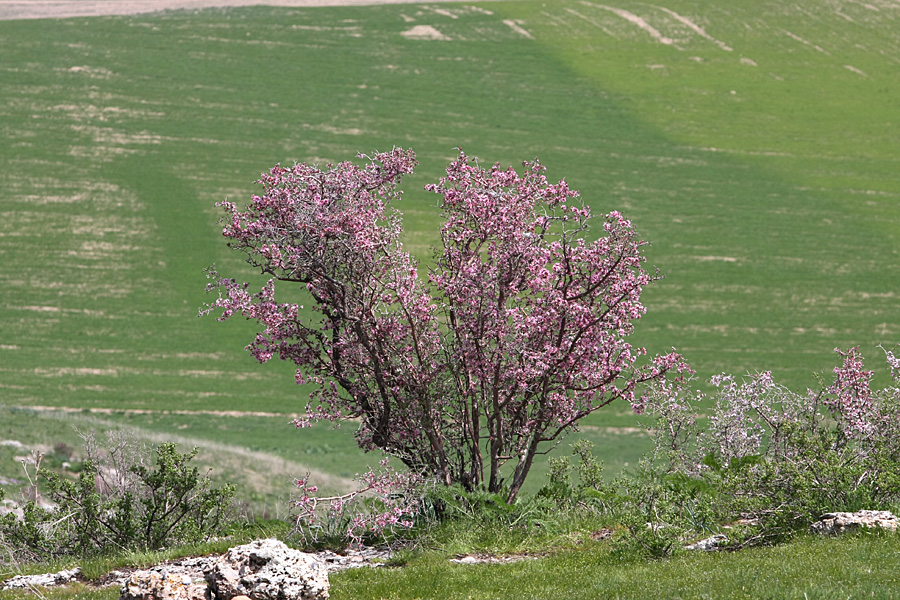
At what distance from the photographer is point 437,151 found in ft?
232

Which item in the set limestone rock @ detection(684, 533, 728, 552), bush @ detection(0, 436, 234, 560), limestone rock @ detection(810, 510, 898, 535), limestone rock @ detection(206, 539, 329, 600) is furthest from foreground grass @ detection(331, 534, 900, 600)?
bush @ detection(0, 436, 234, 560)

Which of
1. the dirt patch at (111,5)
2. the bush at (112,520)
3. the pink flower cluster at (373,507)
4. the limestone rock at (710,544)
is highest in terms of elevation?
the dirt patch at (111,5)

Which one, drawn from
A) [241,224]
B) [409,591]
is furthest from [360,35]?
[409,591]

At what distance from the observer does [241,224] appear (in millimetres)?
15422

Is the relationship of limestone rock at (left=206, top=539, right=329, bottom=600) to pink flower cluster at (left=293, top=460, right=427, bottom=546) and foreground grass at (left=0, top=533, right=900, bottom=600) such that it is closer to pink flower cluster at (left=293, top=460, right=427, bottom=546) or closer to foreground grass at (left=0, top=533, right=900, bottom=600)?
foreground grass at (left=0, top=533, right=900, bottom=600)

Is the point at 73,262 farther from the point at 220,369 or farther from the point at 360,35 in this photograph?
the point at 360,35

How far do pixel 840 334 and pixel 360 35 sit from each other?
48832 millimetres

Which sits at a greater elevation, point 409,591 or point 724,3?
point 724,3

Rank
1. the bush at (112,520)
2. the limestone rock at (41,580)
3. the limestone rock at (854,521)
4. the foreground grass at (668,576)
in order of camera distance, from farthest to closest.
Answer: the bush at (112,520) < the limestone rock at (41,580) < the limestone rock at (854,521) < the foreground grass at (668,576)

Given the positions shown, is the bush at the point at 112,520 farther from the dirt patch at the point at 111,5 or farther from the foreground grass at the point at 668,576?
the dirt patch at the point at 111,5

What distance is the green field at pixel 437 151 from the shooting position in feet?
169

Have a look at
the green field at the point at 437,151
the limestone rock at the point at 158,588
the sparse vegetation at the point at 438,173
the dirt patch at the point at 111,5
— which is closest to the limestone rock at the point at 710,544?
the sparse vegetation at the point at 438,173

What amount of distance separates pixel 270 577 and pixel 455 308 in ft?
20.3

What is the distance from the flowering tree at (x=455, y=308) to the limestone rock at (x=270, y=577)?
16.2 ft
